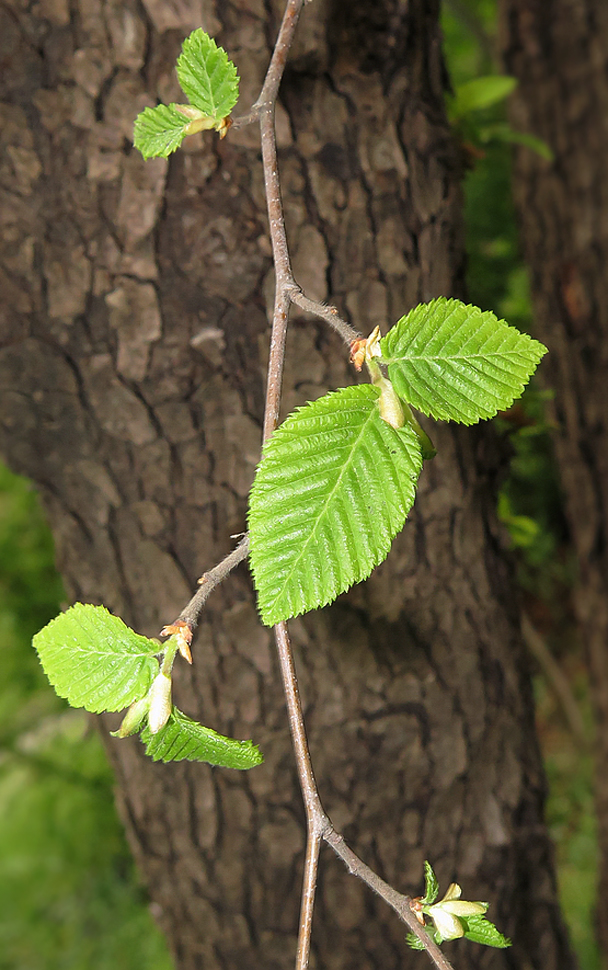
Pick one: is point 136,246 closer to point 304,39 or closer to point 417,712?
point 304,39

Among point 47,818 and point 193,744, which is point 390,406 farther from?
point 47,818

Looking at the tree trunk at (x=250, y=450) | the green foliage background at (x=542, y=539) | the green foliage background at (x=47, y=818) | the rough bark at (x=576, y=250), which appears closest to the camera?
the tree trunk at (x=250, y=450)

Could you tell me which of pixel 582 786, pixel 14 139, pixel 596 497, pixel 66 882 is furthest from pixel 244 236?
pixel 582 786

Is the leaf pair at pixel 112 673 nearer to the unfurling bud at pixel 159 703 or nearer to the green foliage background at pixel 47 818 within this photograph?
the unfurling bud at pixel 159 703

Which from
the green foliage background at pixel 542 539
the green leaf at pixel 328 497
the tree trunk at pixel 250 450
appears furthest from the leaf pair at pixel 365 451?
the green foliage background at pixel 542 539

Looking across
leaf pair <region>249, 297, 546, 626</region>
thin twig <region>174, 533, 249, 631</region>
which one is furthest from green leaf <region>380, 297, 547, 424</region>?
thin twig <region>174, 533, 249, 631</region>

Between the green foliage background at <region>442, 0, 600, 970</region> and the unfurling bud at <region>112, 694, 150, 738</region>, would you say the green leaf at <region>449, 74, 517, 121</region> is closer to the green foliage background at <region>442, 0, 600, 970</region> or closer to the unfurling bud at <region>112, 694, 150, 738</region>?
the unfurling bud at <region>112, 694, 150, 738</region>

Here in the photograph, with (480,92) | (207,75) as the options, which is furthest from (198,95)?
(480,92)
